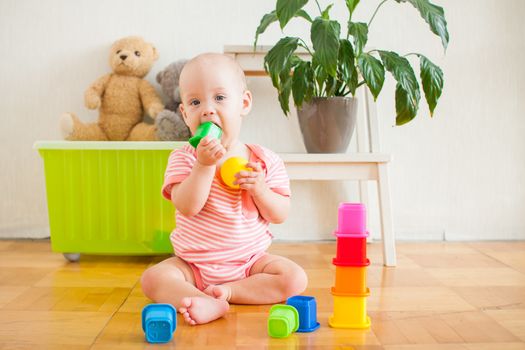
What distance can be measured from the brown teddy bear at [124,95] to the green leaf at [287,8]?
0.48 m

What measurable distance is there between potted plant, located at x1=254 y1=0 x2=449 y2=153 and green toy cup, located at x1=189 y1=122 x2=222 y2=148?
14.0 inches

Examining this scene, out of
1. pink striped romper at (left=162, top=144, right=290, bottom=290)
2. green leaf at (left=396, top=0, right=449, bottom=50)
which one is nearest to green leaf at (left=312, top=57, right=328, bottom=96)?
green leaf at (left=396, top=0, right=449, bottom=50)

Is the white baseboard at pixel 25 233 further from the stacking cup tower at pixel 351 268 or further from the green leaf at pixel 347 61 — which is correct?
the stacking cup tower at pixel 351 268

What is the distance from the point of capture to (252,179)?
1.15m

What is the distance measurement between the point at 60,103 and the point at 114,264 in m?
0.57

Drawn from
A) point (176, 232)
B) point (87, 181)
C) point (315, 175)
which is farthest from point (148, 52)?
point (176, 232)

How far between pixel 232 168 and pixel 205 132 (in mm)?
104

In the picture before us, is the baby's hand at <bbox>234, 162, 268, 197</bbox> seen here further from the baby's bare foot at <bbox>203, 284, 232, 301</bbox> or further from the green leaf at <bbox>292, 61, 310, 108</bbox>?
the green leaf at <bbox>292, 61, 310, 108</bbox>

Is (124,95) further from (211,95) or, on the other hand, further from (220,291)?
(220,291)

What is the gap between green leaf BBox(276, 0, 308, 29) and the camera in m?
1.42

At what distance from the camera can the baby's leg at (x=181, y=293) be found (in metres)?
1.04

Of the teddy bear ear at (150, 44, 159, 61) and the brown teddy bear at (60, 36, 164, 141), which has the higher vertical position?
the teddy bear ear at (150, 44, 159, 61)

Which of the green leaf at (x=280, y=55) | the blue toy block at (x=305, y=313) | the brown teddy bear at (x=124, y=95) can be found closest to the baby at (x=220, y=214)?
the blue toy block at (x=305, y=313)

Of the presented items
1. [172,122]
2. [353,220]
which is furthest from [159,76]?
[353,220]
